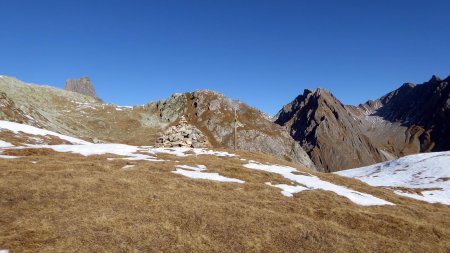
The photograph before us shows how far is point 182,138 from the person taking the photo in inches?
2594

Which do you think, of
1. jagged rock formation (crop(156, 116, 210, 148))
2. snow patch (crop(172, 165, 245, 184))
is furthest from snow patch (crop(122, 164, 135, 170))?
jagged rock formation (crop(156, 116, 210, 148))

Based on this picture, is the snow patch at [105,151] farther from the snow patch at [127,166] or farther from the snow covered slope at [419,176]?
the snow covered slope at [419,176]

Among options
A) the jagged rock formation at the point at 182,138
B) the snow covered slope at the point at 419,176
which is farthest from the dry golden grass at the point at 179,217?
the jagged rock formation at the point at 182,138

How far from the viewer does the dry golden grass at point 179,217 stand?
55.2 ft

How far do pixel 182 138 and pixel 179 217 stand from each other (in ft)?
151

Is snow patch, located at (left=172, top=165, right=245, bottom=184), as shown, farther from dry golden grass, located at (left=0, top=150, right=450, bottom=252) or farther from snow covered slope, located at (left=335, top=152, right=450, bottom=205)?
snow covered slope, located at (left=335, top=152, right=450, bottom=205)

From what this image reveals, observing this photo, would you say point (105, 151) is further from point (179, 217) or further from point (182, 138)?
point (179, 217)

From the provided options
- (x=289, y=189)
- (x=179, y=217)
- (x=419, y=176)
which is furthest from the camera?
(x=419, y=176)

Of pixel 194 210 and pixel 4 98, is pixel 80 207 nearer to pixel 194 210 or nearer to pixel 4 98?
pixel 194 210

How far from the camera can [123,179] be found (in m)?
27.2

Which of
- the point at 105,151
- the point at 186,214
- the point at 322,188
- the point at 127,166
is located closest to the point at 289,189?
the point at 322,188

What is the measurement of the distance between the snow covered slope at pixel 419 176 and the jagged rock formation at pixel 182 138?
35.6 m

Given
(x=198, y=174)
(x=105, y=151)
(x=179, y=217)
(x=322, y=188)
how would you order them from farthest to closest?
(x=105, y=151)
(x=198, y=174)
(x=322, y=188)
(x=179, y=217)

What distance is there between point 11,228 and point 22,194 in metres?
5.14
